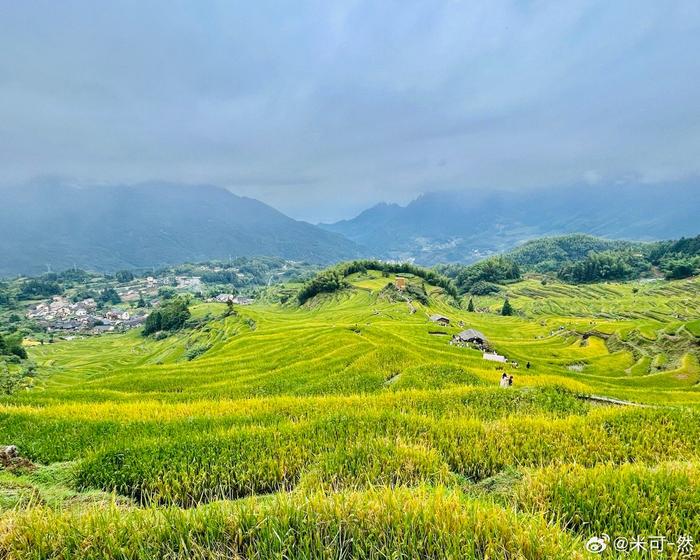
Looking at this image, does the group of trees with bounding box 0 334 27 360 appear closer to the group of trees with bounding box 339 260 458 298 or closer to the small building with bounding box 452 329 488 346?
the small building with bounding box 452 329 488 346

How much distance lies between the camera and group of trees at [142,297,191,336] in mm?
138375

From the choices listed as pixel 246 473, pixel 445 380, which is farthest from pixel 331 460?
pixel 445 380

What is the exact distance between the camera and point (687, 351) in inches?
1722

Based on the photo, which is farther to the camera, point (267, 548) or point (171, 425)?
point (171, 425)

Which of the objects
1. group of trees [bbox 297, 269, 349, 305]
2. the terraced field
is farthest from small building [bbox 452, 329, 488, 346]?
group of trees [bbox 297, 269, 349, 305]

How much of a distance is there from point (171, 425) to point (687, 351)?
2233 inches

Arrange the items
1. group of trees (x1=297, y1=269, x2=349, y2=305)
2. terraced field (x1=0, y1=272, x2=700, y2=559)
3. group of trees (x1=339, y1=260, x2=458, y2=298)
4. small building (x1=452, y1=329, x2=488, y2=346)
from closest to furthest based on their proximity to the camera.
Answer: terraced field (x1=0, y1=272, x2=700, y2=559) < small building (x1=452, y1=329, x2=488, y2=346) < group of trees (x1=297, y1=269, x2=349, y2=305) < group of trees (x1=339, y1=260, x2=458, y2=298)

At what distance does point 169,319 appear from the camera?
140 metres

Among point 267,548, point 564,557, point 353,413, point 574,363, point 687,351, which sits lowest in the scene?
point 574,363

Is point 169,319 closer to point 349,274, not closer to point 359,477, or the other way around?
point 349,274

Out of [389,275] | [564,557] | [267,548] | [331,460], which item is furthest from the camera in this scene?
[389,275]

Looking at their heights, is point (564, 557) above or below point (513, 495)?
above

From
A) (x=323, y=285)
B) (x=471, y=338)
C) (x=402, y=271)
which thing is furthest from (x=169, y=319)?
(x=471, y=338)

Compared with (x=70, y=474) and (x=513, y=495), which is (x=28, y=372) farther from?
(x=513, y=495)
